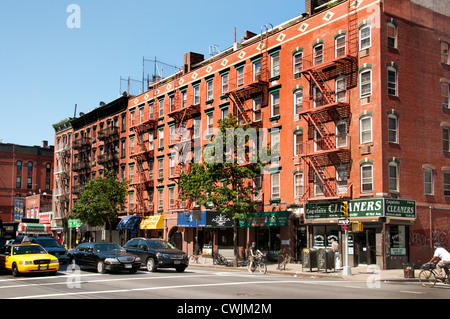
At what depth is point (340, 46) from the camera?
33.8 metres

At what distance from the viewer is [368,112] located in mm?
31234

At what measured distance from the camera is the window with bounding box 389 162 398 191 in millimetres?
30734

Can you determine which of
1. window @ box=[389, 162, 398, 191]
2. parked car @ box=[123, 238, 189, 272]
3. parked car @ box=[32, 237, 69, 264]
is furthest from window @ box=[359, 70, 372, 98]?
parked car @ box=[32, 237, 69, 264]

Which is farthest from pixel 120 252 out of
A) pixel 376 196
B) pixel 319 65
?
pixel 319 65

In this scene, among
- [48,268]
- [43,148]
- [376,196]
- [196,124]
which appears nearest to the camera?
[48,268]

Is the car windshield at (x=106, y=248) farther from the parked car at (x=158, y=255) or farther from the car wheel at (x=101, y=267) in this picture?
the parked car at (x=158, y=255)

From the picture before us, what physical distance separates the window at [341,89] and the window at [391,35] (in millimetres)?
3566

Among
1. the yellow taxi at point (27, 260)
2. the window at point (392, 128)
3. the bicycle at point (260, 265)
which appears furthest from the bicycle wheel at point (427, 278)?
the yellow taxi at point (27, 260)

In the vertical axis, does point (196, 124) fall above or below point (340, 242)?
above

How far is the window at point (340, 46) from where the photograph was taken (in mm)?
33656

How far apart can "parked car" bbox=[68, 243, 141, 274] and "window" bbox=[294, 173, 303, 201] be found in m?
15.2

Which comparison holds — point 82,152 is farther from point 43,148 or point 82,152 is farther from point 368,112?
point 368,112

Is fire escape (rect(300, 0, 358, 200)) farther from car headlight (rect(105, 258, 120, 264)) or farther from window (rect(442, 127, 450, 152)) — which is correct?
car headlight (rect(105, 258, 120, 264))
